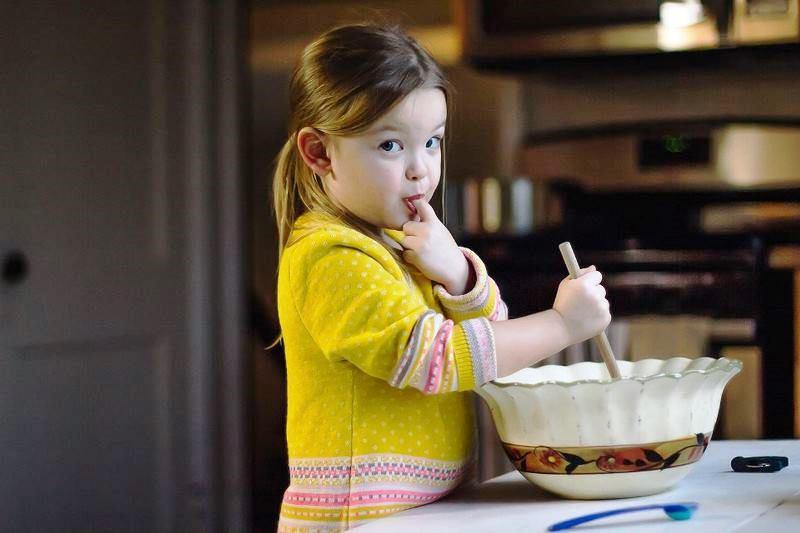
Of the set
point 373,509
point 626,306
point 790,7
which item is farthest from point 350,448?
point 790,7

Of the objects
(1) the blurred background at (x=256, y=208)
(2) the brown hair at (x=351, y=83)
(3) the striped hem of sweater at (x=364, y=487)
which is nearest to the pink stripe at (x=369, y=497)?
(3) the striped hem of sweater at (x=364, y=487)

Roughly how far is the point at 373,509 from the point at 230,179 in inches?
92.0

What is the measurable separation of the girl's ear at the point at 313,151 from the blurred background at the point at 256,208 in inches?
45.7

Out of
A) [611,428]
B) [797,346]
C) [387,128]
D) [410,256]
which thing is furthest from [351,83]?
[797,346]

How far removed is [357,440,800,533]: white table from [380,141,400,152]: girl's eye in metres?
0.29

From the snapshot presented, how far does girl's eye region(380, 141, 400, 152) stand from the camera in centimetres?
99

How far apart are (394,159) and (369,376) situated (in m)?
0.18

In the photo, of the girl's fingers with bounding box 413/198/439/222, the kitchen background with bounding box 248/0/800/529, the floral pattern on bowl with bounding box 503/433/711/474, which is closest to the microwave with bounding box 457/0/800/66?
the kitchen background with bounding box 248/0/800/529

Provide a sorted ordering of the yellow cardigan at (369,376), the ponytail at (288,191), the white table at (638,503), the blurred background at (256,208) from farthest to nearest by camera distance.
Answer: the blurred background at (256,208), the ponytail at (288,191), the yellow cardigan at (369,376), the white table at (638,503)

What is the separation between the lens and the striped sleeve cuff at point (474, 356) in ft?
2.96

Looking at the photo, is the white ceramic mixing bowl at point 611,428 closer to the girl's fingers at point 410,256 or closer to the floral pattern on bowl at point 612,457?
the floral pattern on bowl at point 612,457

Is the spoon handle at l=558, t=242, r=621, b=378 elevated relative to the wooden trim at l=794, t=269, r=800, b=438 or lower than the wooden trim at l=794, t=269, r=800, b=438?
elevated

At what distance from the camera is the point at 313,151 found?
3.46 ft

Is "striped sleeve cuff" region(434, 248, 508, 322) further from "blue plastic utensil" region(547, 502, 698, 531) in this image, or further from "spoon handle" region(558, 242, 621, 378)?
"blue plastic utensil" region(547, 502, 698, 531)
